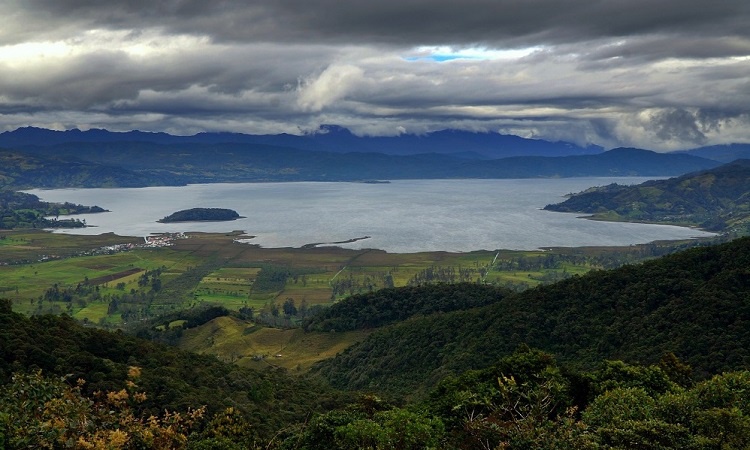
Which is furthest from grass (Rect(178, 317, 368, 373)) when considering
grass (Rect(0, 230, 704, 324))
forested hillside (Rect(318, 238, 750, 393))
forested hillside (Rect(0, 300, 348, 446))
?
forested hillside (Rect(0, 300, 348, 446))

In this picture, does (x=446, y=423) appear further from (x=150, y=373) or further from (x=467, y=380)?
(x=150, y=373)

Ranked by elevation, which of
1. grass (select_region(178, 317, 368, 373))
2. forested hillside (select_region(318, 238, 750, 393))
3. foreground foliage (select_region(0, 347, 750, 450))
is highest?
foreground foliage (select_region(0, 347, 750, 450))

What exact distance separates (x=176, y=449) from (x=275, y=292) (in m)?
123

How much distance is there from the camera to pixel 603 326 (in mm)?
54750

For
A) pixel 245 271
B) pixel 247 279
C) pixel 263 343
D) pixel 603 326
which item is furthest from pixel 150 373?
pixel 245 271

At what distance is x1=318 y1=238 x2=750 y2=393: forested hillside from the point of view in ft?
151

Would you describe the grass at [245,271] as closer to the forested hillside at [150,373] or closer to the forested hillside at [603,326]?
the forested hillside at [603,326]

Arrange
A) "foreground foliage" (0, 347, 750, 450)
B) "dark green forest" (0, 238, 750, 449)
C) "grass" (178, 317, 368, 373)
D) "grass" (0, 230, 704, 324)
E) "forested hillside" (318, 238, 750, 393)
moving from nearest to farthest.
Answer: "foreground foliage" (0, 347, 750, 450) → "dark green forest" (0, 238, 750, 449) → "forested hillside" (318, 238, 750, 393) → "grass" (178, 317, 368, 373) → "grass" (0, 230, 704, 324)

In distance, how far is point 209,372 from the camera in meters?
45.5

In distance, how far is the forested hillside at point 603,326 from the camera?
151ft

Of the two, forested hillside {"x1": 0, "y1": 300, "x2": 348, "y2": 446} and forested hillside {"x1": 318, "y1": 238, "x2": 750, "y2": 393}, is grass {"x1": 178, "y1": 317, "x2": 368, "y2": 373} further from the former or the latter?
forested hillside {"x1": 0, "y1": 300, "x2": 348, "y2": 446}

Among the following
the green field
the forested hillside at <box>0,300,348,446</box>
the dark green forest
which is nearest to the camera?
the dark green forest

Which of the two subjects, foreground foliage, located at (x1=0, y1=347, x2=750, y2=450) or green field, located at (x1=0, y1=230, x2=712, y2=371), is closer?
foreground foliage, located at (x1=0, y1=347, x2=750, y2=450)

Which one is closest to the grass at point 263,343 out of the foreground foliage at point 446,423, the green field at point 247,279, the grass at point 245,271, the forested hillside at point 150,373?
the green field at point 247,279
